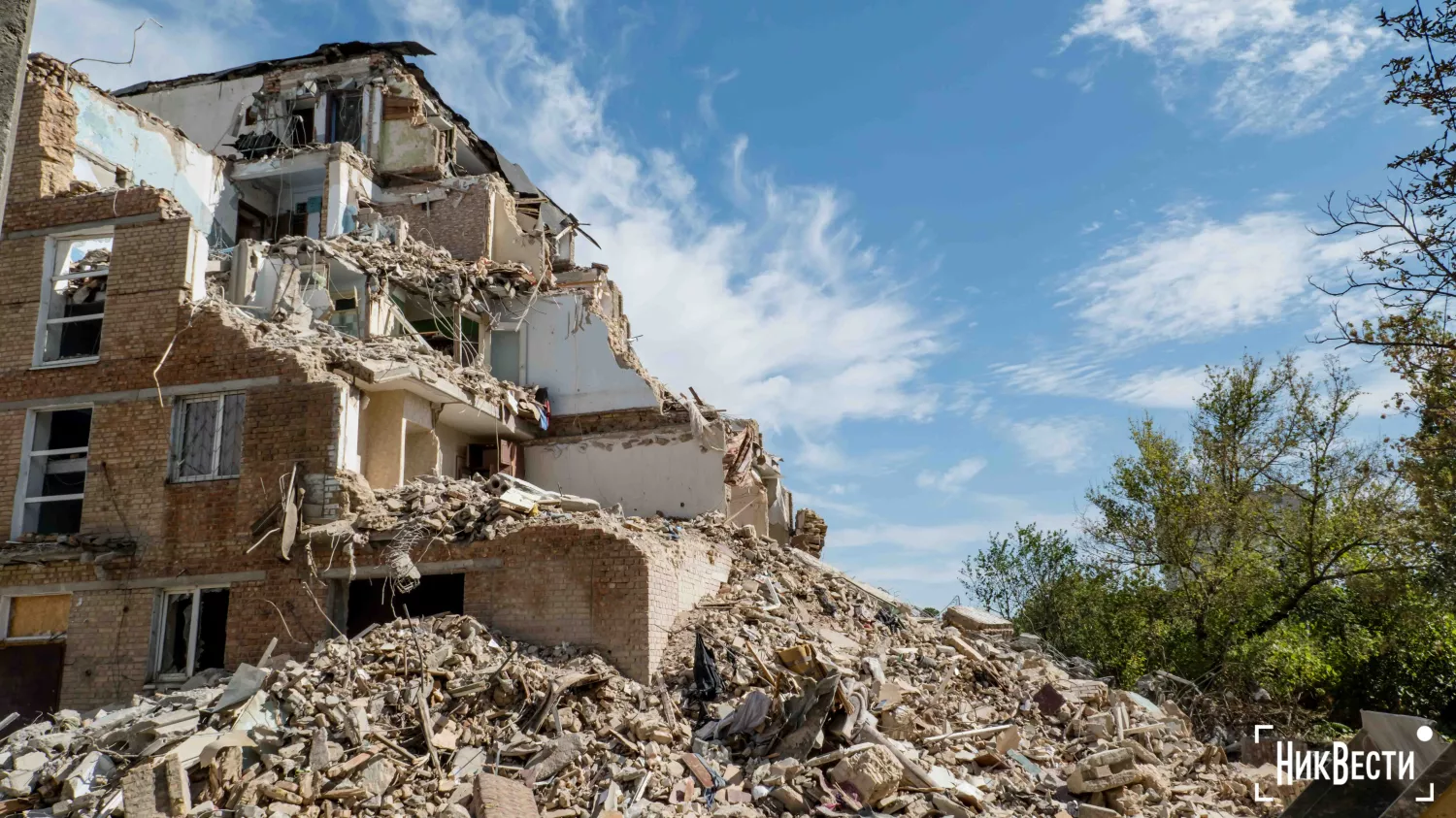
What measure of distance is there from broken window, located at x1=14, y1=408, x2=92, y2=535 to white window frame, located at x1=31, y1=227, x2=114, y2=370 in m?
0.80

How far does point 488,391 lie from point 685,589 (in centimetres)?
628

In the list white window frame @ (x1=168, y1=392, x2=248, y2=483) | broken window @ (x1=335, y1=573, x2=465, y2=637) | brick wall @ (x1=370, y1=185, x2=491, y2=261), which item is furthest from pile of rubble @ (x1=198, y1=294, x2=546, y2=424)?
brick wall @ (x1=370, y1=185, x2=491, y2=261)

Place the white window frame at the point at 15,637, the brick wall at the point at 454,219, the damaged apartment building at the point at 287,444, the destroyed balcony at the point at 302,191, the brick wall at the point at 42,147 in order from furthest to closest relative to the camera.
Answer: the brick wall at the point at 454,219
the destroyed balcony at the point at 302,191
the brick wall at the point at 42,147
the white window frame at the point at 15,637
the damaged apartment building at the point at 287,444

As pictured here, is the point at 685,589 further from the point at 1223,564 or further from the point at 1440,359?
the point at 1223,564

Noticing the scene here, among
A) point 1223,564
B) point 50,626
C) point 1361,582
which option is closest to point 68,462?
point 50,626

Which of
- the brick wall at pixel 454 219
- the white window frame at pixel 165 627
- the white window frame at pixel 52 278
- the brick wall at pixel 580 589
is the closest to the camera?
the brick wall at pixel 580 589

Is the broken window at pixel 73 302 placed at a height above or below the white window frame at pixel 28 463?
above

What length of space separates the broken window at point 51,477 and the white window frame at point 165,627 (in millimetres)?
1983

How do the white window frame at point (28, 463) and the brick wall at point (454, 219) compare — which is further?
the brick wall at point (454, 219)

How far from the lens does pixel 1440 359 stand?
869 centimetres

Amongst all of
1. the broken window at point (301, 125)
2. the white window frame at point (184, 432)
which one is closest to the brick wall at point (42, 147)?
the white window frame at point (184, 432)

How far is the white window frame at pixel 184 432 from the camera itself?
14.5 metres

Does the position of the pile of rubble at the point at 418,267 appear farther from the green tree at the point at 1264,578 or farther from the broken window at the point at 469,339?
the green tree at the point at 1264,578

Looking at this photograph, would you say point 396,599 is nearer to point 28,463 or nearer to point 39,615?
point 39,615
